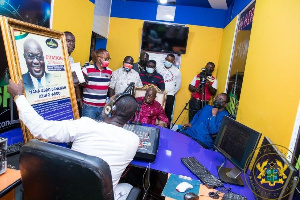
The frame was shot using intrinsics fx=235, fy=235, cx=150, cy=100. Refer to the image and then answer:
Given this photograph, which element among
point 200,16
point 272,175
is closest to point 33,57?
point 272,175

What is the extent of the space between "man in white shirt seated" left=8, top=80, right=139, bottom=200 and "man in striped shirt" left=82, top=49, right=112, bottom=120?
1.62 metres

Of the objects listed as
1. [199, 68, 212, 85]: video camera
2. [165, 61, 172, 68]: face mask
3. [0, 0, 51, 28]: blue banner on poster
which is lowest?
[199, 68, 212, 85]: video camera

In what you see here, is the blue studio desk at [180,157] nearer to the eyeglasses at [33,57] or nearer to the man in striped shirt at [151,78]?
the eyeglasses at [33,57]

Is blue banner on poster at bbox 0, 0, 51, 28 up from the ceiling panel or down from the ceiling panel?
down

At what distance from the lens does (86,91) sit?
3.03m

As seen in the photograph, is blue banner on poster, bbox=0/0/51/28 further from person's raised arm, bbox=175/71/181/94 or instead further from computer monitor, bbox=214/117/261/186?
person's raised arm, bbox=175/71/181/94

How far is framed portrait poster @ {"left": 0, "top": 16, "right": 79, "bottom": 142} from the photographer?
1.57 metres

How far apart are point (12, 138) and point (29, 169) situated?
1055mm

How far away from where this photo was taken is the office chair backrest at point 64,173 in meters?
0.84

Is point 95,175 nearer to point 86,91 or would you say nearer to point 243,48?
point 86,91

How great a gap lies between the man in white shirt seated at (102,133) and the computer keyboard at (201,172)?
2.00ft

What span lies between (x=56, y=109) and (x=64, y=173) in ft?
4.01

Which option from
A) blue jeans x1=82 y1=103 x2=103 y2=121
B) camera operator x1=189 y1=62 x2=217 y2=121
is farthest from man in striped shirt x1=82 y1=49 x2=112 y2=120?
camera operator x1=189 y1=62 x2=217 y2=121

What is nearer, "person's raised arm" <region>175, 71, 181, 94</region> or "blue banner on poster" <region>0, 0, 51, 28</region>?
"blue banner on poster" <region>0, 0, 51, 28</region>
